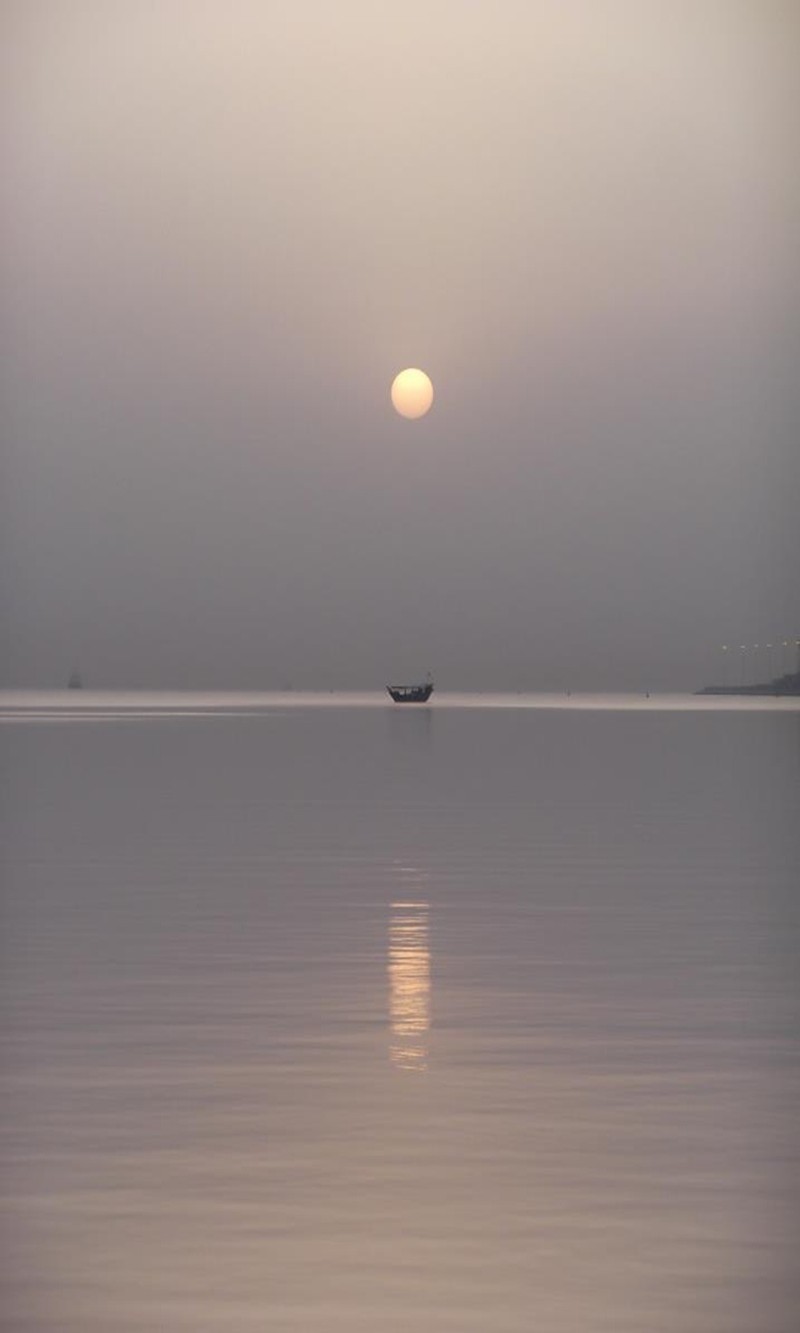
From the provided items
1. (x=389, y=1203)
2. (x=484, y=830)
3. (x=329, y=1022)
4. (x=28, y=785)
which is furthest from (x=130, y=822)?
(x=389, y=1203)

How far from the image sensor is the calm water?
552 inches

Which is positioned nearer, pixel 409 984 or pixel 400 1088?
pixel 400 1088

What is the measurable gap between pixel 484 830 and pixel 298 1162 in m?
41.3

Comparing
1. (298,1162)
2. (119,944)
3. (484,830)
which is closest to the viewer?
(298,1162)

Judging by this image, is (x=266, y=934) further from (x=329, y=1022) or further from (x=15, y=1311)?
(x=15, y=1311)

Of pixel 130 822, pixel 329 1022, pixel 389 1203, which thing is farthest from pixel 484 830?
pixel 389 1203

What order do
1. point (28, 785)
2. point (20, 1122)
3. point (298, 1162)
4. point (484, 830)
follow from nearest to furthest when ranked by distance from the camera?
point (298, 1162), point (20, 1122), point (484, 830), point (28, 785)

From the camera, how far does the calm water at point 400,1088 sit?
1402 cm

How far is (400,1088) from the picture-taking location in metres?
20.8

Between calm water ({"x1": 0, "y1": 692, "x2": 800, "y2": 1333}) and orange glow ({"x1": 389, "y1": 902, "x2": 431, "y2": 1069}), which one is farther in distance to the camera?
orange glow ({"x1": 389, "y1": 902, "x2": 431, "y2": 1069})

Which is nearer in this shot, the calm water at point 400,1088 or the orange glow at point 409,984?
the calm water at point 400,1088

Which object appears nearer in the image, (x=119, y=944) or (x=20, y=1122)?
(x=20, y=1122)

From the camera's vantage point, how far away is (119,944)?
109ft

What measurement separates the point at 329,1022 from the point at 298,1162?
758 cm
